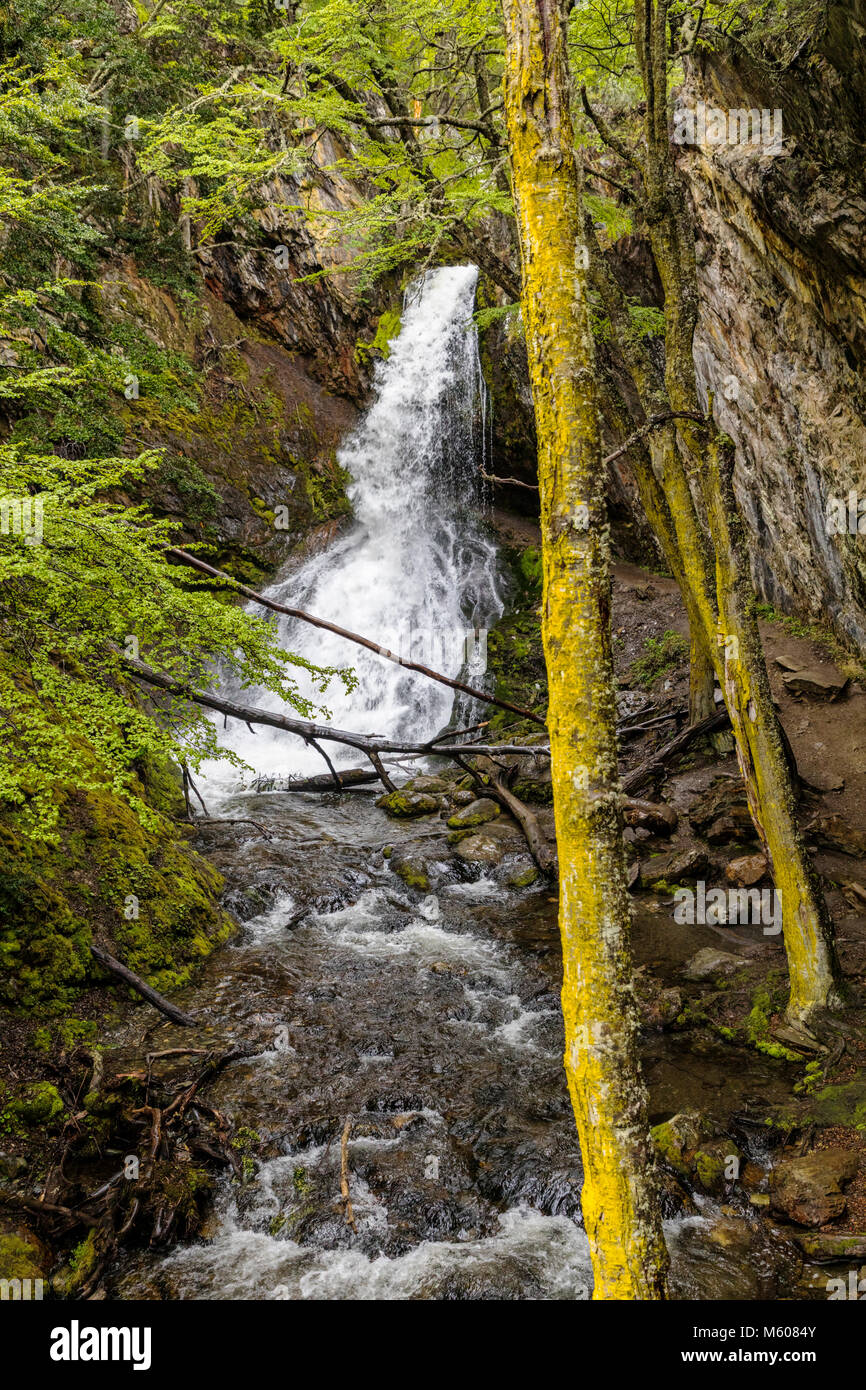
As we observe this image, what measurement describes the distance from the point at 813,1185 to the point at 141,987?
190 inches

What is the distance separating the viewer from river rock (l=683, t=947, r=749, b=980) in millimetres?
6898

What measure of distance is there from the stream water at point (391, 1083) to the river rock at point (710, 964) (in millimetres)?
500

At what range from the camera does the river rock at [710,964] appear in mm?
6898

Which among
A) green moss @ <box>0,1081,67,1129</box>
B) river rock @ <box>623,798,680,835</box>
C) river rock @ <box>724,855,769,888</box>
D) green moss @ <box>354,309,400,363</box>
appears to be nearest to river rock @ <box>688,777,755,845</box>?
river rock @ <box>623,798,680,835</box>

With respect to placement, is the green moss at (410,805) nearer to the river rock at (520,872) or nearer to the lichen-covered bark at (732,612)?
the river rock at (520,872)

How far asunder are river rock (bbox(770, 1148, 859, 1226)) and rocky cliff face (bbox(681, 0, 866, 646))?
6.86 m

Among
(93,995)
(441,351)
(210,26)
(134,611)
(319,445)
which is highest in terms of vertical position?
(210,26)

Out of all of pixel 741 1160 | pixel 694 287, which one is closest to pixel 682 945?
pixel 741 1160

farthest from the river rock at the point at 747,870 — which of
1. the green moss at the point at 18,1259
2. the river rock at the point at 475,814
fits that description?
the green moss at the point at 18,1259

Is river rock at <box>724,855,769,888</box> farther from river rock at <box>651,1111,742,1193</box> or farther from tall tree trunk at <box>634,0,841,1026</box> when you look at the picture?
river rock at <box>651,1111,742,1193</box>

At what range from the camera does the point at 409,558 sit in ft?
62.5

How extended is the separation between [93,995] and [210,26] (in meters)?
21.7

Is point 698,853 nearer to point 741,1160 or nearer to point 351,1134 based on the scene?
point 741,1160

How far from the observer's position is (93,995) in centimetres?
599
